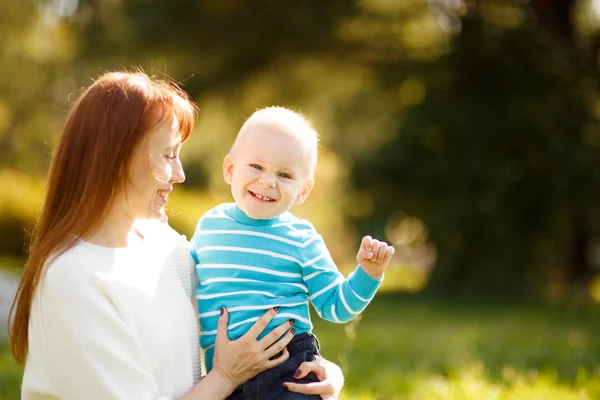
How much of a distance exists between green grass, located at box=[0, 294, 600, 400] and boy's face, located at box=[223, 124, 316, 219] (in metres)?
0.92

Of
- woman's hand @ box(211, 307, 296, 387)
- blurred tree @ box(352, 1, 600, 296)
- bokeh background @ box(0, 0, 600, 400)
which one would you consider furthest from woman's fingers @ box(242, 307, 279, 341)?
blurred tree @ box(352, 1, 600, 296)

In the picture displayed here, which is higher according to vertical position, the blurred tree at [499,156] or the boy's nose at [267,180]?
the blurred tree at [499,156]

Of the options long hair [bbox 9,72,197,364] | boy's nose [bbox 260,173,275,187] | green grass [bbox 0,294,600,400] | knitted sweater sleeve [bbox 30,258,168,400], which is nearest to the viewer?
knitted sweater sleeve [bbox 30,258,168,400]

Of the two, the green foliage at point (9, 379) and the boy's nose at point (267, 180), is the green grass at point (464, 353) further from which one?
the boy's nose at point (267, 180)

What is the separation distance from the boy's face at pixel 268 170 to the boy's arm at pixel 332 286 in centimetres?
18

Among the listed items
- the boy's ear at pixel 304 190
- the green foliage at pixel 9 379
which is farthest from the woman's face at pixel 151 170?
the green foliage at pixel 9 379

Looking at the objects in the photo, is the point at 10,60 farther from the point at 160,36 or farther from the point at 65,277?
the point at 65,277

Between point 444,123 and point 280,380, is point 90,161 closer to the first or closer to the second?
point 280,380

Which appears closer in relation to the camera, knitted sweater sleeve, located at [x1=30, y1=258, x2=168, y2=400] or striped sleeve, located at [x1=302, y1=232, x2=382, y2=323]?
knitted sweater sleeve, located at [x1=30, y1=258, x2=168, y2=400]

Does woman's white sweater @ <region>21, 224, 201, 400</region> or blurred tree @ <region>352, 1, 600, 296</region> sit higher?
blurred tree @ <region>352, 1, 600, 296</region>

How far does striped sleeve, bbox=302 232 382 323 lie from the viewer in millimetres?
2314

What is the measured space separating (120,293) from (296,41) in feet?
32.5

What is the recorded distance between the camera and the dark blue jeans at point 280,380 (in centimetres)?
225

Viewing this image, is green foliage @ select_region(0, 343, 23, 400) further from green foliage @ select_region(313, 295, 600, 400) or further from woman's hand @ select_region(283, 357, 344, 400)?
woman's hand @ select_region(283, 357, 344, 400)
